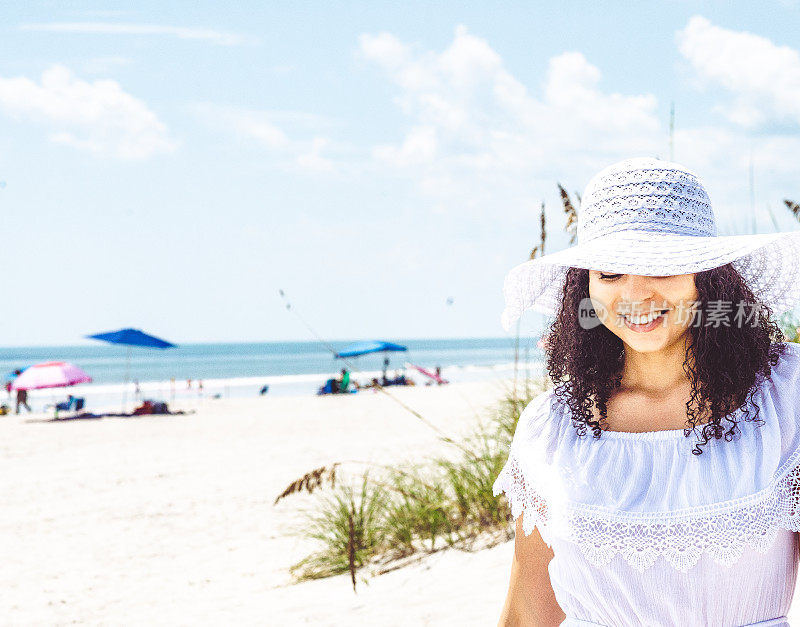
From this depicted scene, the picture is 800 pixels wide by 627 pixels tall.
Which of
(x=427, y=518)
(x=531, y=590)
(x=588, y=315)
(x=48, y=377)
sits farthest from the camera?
(x=48, y=377)

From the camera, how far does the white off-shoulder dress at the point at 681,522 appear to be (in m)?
1.39

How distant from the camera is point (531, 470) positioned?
1640 mm

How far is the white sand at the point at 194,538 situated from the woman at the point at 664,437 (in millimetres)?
1259

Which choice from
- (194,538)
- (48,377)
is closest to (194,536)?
(194,538)

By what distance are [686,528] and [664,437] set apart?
0.17 m

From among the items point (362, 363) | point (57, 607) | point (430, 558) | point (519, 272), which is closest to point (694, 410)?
point (519, 272)

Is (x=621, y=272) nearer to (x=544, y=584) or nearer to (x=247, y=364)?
(x=544, y=584)

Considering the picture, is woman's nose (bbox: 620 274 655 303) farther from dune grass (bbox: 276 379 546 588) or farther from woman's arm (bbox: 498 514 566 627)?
dune grass (bbox: 276 379 546 588)

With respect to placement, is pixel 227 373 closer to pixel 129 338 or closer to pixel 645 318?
pixel 129 338

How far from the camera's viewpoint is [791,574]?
1415 mm

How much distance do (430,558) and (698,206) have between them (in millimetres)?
3367

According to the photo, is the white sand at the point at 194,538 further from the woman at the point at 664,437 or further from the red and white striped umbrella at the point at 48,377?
the red and white striped umbrella at the point at 48,377

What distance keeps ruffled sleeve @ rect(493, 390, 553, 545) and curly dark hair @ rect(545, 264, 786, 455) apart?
6 centimetres

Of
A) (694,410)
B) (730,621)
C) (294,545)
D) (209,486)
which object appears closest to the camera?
(730,621)
